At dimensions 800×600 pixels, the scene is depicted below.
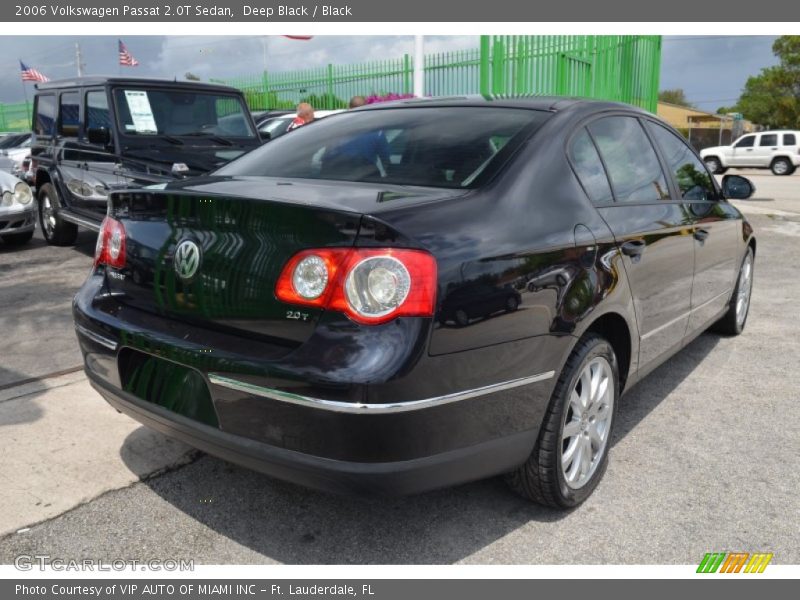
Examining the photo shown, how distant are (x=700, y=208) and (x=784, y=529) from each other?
181 centimetres

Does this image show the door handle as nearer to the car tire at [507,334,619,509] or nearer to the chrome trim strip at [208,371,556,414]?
the car tire at [507,334,619,509]

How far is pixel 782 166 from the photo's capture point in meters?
29.0

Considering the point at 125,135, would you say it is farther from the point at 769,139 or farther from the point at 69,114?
the point at 769,139

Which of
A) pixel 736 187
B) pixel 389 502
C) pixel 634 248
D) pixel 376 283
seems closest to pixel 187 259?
pixel 376 283

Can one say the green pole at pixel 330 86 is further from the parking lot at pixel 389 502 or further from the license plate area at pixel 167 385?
the license plate area at pixel 167 385

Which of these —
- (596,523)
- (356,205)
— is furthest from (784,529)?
(356,205)

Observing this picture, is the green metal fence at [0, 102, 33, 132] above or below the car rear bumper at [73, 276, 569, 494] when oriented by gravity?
above

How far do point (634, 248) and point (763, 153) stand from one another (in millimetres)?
30763

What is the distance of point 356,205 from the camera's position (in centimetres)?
215

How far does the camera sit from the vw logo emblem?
2.31 m

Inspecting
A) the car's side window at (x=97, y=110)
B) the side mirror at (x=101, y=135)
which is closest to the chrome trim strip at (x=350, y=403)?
the side mirror at (x=101, y=135)

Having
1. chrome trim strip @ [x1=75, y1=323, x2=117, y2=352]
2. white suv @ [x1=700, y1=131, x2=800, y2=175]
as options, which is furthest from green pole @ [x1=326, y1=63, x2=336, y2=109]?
white suv @ [x1=700, y1=131, x2=800, y2=175]

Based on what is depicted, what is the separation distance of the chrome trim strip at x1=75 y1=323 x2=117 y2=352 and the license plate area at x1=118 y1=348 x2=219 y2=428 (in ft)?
0.16

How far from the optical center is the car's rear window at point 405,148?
2596 mm
